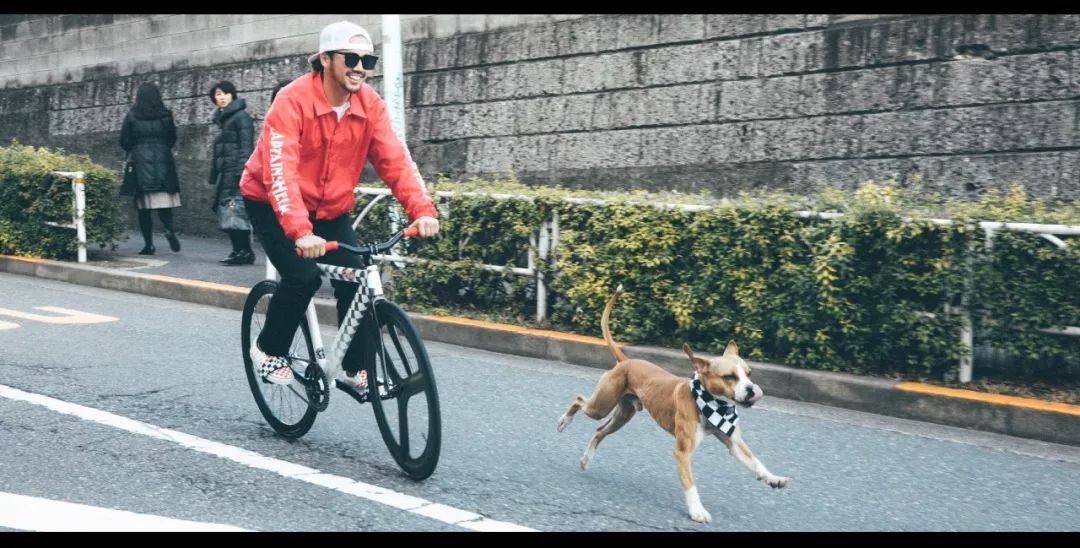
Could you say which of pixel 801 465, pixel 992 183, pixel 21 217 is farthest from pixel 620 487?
pixel 21 217

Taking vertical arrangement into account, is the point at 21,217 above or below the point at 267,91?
below

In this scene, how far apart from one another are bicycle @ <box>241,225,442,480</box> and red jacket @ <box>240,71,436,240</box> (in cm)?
26

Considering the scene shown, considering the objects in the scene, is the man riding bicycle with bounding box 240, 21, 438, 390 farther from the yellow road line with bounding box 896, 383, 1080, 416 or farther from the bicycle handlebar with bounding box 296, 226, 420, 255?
the yellow road line with bounding box 896, 383, 1080, 416

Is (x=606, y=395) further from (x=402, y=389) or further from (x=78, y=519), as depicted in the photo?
(x=78, y=519)

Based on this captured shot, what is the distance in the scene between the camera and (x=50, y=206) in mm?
12148

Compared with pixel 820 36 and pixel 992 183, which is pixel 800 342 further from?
pixel 820 36

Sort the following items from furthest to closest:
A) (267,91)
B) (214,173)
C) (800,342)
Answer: (267,91) → (214,173) → (800,342)

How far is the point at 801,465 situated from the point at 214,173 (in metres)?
8.07

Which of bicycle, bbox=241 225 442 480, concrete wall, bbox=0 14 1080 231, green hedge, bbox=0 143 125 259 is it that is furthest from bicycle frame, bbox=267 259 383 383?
green hedge, bbox=0 143 125 259

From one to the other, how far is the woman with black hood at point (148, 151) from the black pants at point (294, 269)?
313 inches

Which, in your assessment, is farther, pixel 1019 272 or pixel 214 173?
pixel 214 173

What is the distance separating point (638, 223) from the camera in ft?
25.2

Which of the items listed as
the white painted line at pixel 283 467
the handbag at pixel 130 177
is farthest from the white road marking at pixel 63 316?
the handbag at pixel 130 177

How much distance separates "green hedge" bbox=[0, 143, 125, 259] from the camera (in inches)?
475
